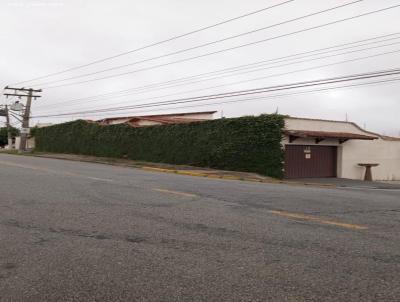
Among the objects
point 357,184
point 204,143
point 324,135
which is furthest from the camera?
point 204,143

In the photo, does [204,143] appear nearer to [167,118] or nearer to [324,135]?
[324,135]

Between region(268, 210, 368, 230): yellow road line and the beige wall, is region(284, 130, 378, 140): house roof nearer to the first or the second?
the beige wall

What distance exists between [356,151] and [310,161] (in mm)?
4274

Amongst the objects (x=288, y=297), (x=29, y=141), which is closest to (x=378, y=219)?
(x=288, y=297)

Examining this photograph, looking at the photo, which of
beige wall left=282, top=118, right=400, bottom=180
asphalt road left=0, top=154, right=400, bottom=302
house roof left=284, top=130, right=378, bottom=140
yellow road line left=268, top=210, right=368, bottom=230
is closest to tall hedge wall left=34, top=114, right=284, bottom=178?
house roof left=284, top=130, right=378, bottom=140

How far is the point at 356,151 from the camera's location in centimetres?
2930

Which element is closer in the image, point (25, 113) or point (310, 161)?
point (310, 161)

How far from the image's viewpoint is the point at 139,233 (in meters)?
6.74

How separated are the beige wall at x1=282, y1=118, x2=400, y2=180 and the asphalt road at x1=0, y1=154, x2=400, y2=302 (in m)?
16.7

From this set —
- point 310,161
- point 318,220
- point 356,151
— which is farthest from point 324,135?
point 318,220

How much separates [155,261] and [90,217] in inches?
120

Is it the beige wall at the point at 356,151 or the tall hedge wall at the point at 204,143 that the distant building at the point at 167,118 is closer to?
the tall hedge wall at the point at 204,143

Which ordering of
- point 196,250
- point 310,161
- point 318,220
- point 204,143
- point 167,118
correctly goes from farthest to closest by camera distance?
point 167,118 < point 204,143 < point 310,161 < point 318,220 < point 196,250

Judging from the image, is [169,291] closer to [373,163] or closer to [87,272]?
[87,272]
